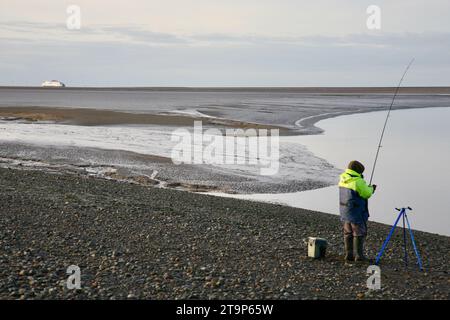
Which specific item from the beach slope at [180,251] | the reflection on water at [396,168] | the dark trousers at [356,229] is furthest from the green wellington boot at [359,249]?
the reflection on water at [396,168]

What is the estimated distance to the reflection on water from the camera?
15.3 meters

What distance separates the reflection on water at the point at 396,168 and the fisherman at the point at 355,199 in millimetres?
4921

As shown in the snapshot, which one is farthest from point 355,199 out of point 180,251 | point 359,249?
point 180,251

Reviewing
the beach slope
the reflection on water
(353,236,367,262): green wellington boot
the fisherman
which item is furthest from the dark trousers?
the reflection on water

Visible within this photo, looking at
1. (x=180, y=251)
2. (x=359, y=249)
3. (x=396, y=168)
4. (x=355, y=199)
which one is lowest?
(x=396, y=168)

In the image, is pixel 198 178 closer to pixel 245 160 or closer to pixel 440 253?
pixel 245 160

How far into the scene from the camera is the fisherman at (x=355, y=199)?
895 centimetres

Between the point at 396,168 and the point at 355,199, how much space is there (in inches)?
552

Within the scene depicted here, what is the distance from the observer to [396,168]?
22.4m

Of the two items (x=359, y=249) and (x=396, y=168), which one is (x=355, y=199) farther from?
(x=396, y=168)

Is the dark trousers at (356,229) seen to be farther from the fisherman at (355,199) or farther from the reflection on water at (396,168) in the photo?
the reflection on water at (396,168)

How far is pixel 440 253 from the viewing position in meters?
10.6
